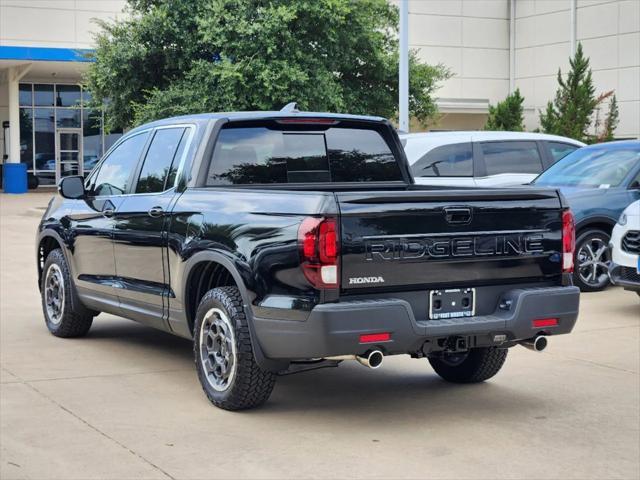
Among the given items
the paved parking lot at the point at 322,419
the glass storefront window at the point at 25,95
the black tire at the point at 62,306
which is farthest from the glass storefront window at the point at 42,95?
the paved parking lot at the point at 322,419

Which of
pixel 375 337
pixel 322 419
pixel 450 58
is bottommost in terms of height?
pixel 322 419

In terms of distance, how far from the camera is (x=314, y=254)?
19.4ft

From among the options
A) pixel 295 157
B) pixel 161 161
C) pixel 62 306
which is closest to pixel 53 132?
pixel 62 306

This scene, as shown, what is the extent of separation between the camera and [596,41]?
4144cm

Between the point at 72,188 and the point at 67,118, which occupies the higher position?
the point at 67,118

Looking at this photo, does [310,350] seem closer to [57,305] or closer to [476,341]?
[476,341]

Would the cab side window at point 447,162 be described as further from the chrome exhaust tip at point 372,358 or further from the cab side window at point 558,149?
the chrome exhaust tip at point 372,358

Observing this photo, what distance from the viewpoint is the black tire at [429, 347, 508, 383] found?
291 inches

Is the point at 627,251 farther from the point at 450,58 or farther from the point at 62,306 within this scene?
the point at 450,58

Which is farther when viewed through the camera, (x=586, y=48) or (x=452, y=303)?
(x=586, y=48)

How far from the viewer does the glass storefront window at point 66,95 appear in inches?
1842

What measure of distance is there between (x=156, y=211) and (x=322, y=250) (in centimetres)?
205

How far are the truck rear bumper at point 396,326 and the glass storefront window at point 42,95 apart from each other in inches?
1670

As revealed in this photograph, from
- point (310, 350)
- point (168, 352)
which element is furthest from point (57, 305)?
point (310, 350)
